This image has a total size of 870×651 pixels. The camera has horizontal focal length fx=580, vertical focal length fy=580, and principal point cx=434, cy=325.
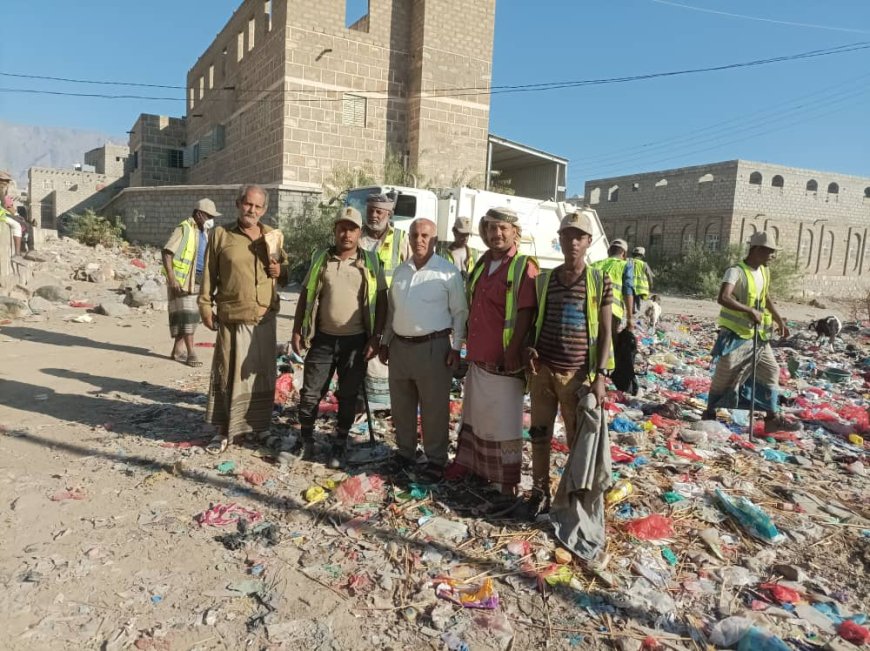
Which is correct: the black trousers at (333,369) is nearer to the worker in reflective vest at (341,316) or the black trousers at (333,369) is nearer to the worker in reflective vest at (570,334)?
the worker in reflective vest at (341,316)

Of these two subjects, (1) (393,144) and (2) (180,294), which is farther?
(1) (393,144)

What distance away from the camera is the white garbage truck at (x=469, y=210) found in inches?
426

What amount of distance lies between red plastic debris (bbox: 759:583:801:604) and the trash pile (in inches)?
0.6

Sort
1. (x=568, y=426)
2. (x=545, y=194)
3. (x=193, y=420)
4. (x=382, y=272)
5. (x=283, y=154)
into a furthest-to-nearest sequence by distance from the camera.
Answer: (x=545, y=194) → (x=283, y=154) → (x=193, y=420) → (x=382, y=272) → (x=568, y=426)

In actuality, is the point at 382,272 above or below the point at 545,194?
below

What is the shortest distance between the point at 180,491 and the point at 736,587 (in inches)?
118

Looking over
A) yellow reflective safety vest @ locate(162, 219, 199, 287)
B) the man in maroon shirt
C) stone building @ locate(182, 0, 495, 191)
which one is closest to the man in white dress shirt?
the man in maroon shirt

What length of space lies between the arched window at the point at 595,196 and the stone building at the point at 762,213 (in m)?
1.58

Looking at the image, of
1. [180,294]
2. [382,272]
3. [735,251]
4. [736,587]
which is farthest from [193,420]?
[735,251]

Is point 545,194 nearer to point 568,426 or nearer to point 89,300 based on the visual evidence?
point 89,300

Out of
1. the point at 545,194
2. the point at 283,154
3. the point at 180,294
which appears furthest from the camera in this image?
the point at 545,194

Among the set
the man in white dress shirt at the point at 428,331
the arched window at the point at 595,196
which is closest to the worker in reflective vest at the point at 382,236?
the man in white dress shirt at the point at 428,331

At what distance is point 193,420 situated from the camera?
15.4 feet

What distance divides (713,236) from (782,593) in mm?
24567
